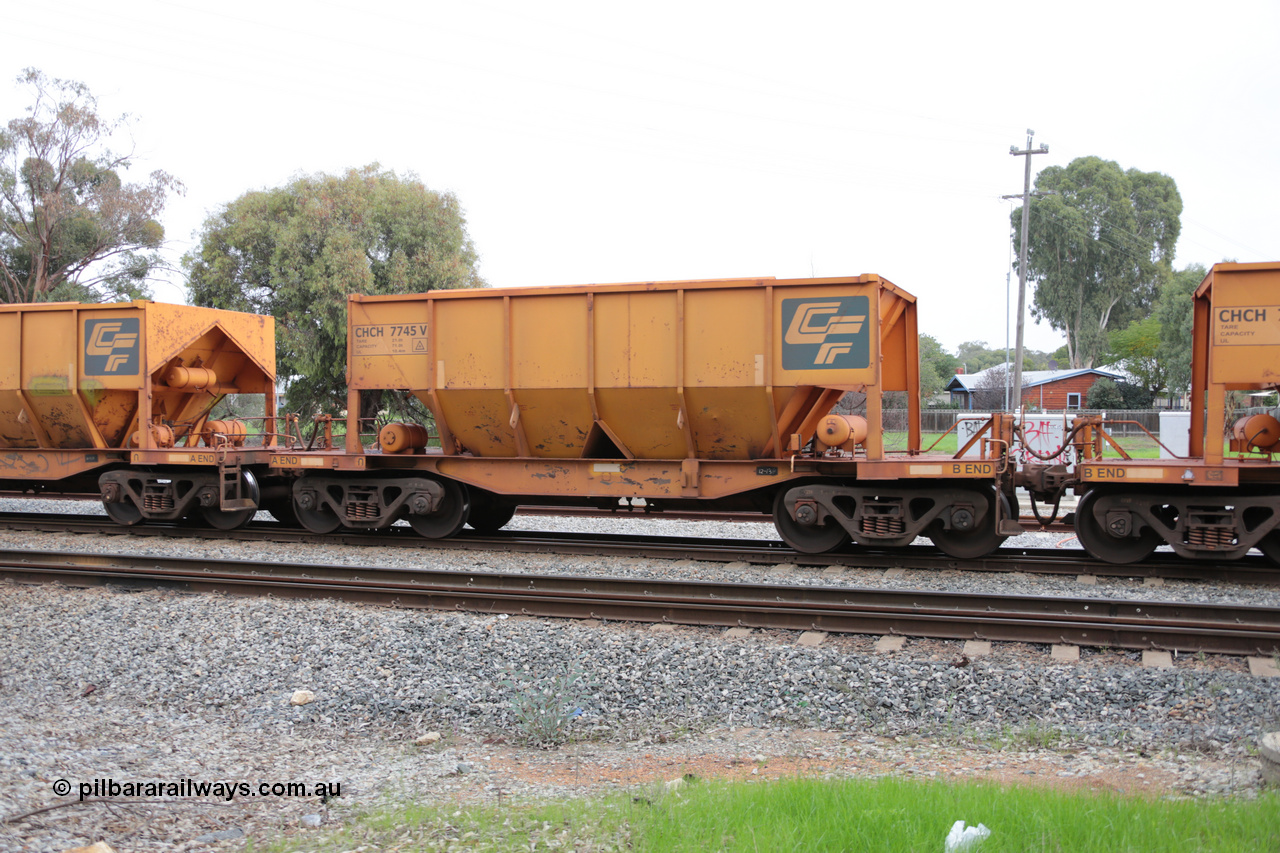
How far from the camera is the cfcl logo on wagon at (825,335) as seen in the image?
955cm

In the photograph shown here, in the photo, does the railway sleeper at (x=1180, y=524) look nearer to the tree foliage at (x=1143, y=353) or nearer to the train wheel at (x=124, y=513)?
the train wheel at (x=124, y=513)

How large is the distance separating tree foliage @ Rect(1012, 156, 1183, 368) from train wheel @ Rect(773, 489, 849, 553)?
6852cm

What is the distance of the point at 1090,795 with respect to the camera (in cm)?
366

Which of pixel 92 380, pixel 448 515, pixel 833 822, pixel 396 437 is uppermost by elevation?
pixel 92 380

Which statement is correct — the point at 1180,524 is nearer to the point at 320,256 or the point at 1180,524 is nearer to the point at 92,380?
the point at 92,380

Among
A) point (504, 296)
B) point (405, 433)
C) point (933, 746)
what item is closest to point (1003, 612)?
point (933, 746)

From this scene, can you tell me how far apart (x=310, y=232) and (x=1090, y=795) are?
26.8 meters

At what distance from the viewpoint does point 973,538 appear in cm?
945

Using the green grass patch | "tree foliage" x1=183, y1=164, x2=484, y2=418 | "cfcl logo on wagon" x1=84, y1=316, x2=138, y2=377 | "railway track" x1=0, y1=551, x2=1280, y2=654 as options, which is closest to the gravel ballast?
"railway track" x1=0, y1=551, x2=1280, y2=654

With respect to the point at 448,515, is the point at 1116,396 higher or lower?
higher

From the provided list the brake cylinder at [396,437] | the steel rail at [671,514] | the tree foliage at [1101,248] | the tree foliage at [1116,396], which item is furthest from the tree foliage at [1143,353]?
the brake cylinder at [396,437]

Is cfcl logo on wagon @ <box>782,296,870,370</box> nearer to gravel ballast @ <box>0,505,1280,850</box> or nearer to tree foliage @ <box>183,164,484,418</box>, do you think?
gravel ballast @ <box>0,505,1280,850</box>

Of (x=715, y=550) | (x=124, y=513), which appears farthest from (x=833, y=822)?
(x=124, y=513)

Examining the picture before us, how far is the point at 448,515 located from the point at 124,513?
17.7 ft
